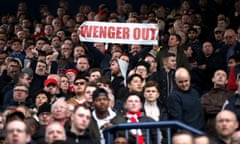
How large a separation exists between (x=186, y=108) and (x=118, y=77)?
100 inches

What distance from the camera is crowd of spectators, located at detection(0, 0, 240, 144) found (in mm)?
12742

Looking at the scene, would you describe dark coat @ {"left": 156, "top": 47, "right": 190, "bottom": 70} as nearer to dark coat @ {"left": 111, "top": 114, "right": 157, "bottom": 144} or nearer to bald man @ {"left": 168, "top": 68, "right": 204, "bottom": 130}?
bald man @ {"left": 168, "top": 68, "right": 204, "bottom": 130}

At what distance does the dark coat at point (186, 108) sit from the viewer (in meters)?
14.0

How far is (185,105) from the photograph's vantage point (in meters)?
14.0

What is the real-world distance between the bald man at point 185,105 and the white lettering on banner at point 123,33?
3109mm

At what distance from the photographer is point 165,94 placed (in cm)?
1530

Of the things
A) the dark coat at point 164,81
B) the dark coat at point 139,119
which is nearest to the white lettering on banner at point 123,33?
the dark coat at point 164,81

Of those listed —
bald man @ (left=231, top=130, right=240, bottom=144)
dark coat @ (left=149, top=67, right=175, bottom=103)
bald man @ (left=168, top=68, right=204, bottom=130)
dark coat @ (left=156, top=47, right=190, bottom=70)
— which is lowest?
bald man @ (left=231, top=130, right=240, bottom=144)

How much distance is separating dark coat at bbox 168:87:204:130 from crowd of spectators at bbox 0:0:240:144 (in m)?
0.01

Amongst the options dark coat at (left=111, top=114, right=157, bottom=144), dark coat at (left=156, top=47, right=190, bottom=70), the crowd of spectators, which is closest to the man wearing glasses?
the crowd of spectators

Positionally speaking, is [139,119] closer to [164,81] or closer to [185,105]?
[185,105]

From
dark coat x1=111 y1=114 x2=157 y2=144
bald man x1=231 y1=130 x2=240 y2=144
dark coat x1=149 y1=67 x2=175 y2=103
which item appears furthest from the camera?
dark coat x1=149 y1=67 x2=175 y2=103

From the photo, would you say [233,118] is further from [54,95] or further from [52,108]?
[54,95]

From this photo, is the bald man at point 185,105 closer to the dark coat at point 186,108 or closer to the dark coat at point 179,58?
the dark coat at point 186,108
